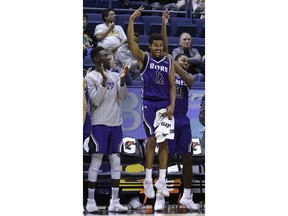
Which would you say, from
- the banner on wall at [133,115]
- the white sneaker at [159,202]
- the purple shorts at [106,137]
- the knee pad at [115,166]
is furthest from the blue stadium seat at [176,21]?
the white sneaker at [159,202]

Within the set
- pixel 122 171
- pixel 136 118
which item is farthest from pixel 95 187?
pixel 136 118

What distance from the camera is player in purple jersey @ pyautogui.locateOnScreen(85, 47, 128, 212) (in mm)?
6707

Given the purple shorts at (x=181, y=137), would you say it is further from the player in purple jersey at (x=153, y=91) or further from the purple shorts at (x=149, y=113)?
the purple shorts at (x=149, y=113)

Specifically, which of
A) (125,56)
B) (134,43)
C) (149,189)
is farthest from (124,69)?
(149,189)

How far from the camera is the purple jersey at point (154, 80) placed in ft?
22.3

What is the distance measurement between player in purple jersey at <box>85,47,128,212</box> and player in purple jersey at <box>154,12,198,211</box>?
498mm

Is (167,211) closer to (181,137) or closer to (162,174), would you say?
(162,174)

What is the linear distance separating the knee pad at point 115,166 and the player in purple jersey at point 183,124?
50cm

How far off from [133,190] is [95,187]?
0.35m

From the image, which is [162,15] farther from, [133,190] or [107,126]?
[133,190]

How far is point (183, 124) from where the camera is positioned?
686 centimetres

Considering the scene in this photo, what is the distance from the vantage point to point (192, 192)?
6.84 m

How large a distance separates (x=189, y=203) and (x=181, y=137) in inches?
24.1

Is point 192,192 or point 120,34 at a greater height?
point 120,34
